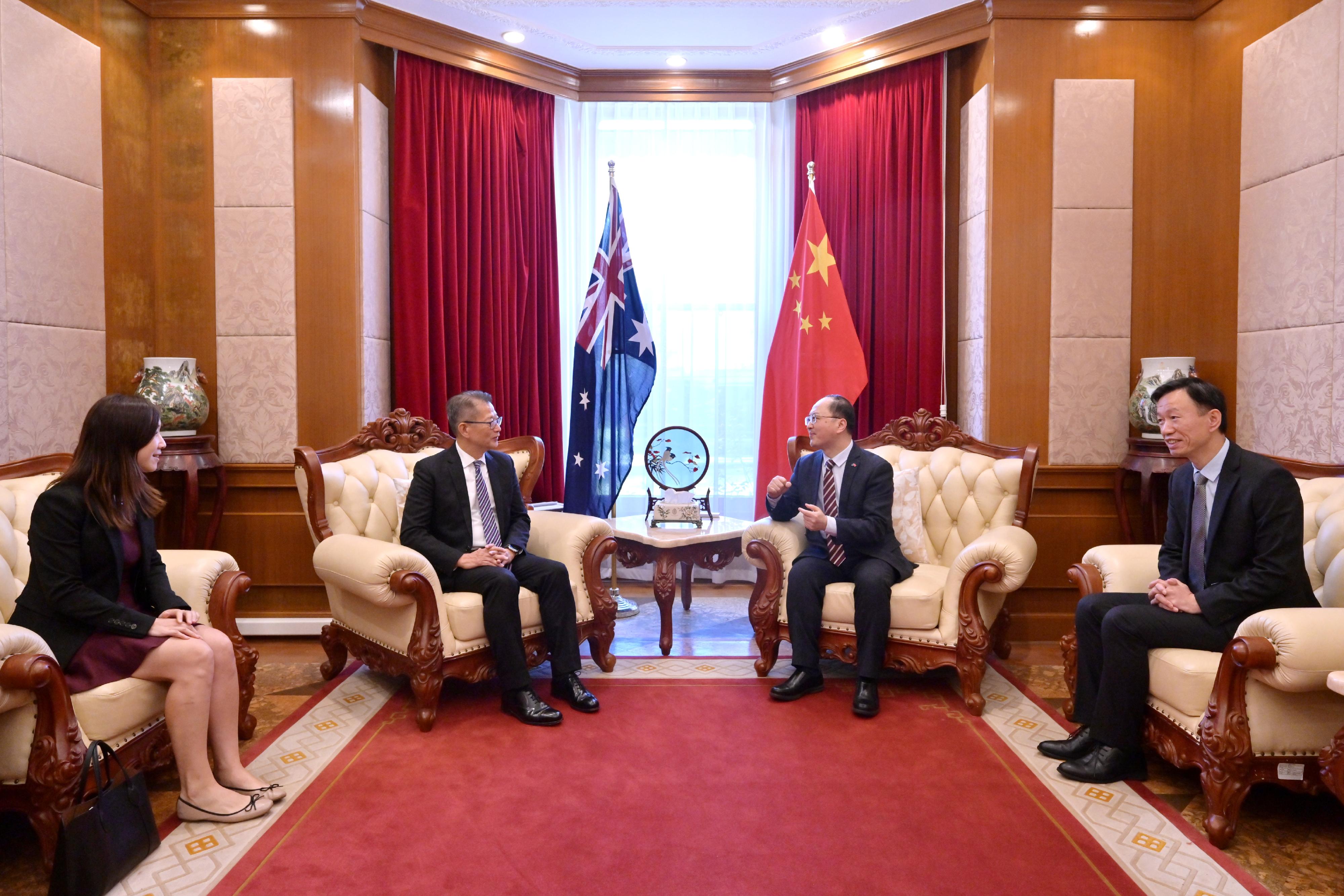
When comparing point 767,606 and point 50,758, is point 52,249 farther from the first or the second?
point 767,606

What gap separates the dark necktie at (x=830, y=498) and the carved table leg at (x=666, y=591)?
0.76 m

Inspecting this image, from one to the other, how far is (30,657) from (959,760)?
2634 millimetres

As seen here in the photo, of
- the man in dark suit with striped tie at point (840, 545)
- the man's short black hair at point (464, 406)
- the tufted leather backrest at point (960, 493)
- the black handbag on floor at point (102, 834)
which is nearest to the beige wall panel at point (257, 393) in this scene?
the man's short black hair at point (464, 406)

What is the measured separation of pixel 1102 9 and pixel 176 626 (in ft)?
15.1

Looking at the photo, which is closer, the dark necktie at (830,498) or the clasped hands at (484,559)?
the clasped hands at (484,559)

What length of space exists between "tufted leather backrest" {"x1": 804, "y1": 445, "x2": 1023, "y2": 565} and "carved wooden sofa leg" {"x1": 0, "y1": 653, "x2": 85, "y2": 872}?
3.15 m

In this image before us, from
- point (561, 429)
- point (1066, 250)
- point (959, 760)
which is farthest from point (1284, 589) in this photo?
point (561, 429)

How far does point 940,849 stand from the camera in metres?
2.36

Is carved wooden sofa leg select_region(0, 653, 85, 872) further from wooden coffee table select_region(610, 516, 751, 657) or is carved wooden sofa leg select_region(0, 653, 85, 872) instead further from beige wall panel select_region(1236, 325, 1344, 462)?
beige wall panel select_region(1236, 325, 1344, 462)

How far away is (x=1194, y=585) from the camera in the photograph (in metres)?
2.84

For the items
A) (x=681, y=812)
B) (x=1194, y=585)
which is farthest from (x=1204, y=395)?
(x=681, y=812)

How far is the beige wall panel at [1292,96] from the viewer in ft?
11.2

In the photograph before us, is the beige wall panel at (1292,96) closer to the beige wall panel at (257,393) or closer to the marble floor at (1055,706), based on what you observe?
the marble floor at (1055,706)

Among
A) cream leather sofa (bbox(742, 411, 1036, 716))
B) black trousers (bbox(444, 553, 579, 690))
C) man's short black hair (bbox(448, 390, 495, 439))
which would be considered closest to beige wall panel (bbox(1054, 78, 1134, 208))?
cream leather sofa (bbox(742, 411, 1036, 716))
